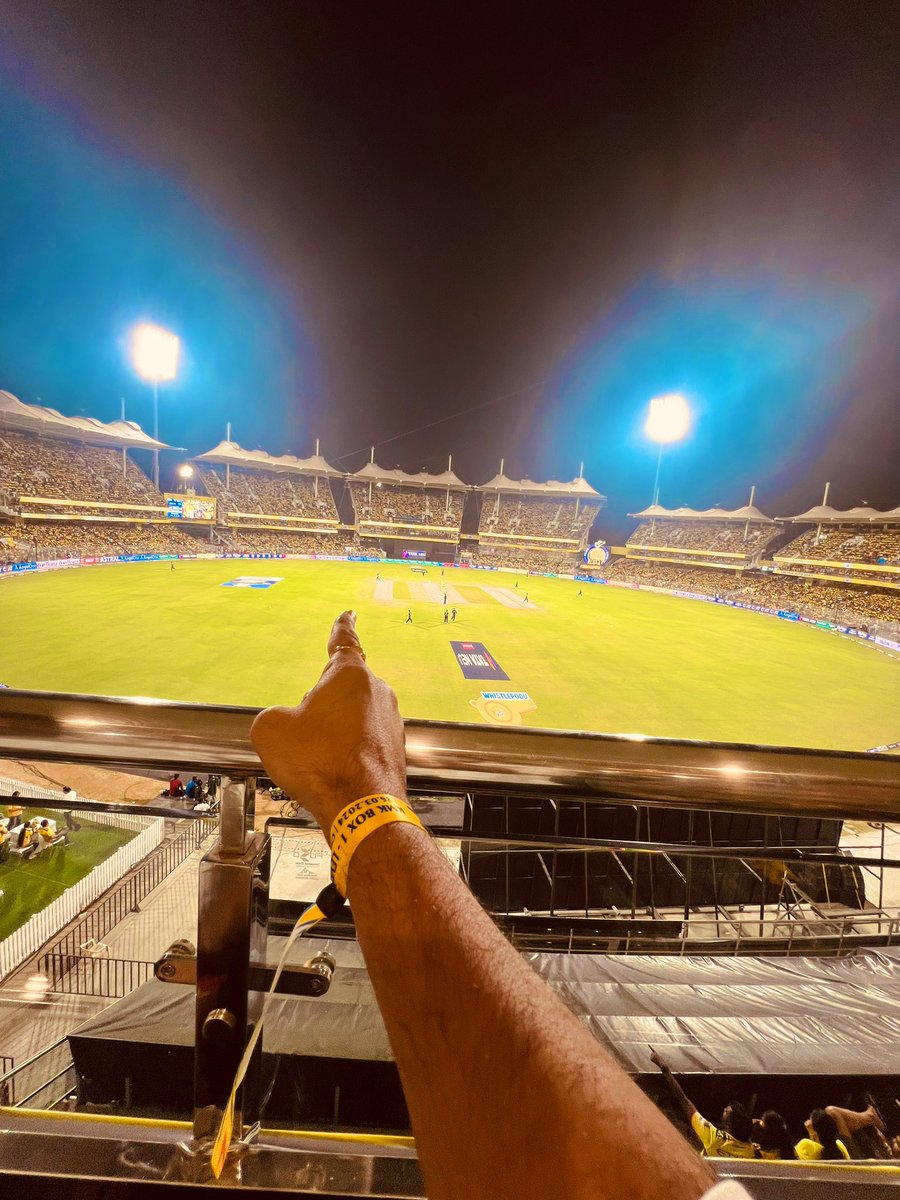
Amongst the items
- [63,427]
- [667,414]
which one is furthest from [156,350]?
[667,414]

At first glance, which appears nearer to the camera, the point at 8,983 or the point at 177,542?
→ the point at 8,983

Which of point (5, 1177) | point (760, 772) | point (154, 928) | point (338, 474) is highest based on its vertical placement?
point (338, 474)

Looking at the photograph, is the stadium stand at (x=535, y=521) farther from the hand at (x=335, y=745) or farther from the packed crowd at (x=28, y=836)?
the hand at (x=335, y=745)

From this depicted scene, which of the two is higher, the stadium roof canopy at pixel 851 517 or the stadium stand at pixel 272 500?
the stadium stand at pixel 272 500

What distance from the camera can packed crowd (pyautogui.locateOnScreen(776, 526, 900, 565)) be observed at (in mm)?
41000

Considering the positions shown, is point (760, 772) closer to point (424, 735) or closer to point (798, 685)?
point (424, 735)

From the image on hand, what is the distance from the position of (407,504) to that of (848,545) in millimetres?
48384

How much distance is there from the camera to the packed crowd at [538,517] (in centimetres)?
6662

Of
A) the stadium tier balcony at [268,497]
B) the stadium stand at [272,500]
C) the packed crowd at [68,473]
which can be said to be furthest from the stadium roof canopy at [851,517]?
the packed crowd at [68,473]

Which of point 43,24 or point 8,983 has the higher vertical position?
point 43,24

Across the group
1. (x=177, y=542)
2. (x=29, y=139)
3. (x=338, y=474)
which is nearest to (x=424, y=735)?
(x=177, y=542)

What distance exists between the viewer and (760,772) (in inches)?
32.4

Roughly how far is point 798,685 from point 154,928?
2120cm

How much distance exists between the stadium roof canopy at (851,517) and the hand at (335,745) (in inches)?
2285
